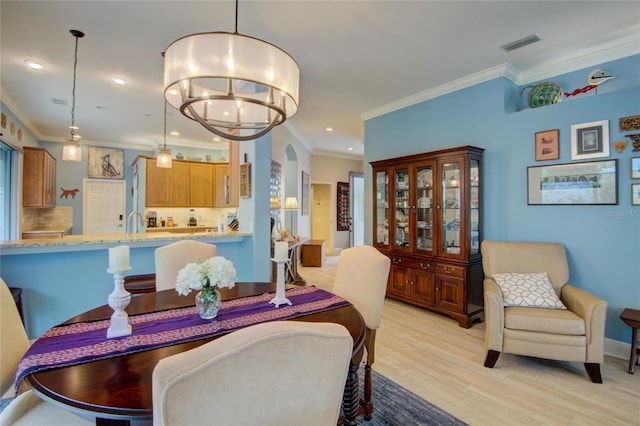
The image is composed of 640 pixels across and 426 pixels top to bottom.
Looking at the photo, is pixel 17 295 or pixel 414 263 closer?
pixel 17 295

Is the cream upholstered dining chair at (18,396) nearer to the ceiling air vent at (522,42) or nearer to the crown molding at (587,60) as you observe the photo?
the ceiling air vent at (522,42)

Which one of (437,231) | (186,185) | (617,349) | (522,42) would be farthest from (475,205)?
(186,185)

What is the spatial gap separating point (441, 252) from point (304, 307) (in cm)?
251

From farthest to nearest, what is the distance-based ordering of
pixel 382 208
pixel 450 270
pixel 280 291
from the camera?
pixel 382 208, pixel 450 270, pixel 280 291

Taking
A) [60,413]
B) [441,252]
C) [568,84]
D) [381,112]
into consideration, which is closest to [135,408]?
[60,413]

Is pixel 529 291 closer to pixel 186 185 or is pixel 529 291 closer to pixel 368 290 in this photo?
pixel 368 290

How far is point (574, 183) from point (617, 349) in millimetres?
1601

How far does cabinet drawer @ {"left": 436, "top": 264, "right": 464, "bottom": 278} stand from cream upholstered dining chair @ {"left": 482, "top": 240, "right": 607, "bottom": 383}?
0.44 metres

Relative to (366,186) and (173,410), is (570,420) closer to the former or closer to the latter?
(173,410)

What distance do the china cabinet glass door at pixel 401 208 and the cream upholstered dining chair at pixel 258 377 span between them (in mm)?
3603

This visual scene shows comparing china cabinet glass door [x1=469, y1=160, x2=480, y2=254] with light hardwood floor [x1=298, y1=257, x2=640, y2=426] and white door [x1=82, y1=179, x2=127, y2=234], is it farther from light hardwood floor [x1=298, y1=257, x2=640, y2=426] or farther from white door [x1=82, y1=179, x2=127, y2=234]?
white door [x1=82, y1=179, x2=127, y2=234]

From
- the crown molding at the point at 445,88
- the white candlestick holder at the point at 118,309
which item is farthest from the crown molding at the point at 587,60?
the white candlestick holder at the point at 118,309

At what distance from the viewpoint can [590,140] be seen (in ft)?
9.78

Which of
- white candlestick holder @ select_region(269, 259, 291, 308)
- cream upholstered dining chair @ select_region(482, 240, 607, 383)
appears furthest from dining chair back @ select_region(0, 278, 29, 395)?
cream upholstered dining chair @ select_region(482, 240, 607, 383)
